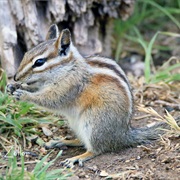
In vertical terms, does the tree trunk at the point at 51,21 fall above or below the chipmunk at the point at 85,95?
above

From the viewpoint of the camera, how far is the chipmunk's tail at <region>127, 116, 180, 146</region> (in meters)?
5.18

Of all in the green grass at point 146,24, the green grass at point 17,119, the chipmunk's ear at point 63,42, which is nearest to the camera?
the chipmunk's ear at point 63,42

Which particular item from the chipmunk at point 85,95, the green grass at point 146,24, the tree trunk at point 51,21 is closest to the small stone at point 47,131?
the chipmunk at point 85,95

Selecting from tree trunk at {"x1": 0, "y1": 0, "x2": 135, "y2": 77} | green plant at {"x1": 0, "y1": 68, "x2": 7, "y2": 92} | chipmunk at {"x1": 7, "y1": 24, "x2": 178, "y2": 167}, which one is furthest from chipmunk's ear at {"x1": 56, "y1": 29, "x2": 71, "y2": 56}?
tree trunk at {"x1": 0, "y1": 0, "x2": 135, "y2": 77}

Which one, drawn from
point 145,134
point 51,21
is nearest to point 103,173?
point 145,134

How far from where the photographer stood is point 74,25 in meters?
6.79

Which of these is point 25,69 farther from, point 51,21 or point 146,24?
point 146,24

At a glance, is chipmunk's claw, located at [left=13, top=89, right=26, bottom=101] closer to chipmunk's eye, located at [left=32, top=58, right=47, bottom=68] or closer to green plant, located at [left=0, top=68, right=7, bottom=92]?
chipmunk's eye, located at [left=32, top=58, right=47, bottom=68]

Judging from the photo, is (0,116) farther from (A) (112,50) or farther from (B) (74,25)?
(A) (112,50)

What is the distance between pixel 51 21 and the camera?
6.53 meters

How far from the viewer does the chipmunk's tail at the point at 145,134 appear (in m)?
5.18

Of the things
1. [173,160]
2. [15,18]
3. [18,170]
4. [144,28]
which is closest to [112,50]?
[144,28]

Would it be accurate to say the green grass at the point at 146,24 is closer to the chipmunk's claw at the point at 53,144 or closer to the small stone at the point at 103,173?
the chipmunk's claw at the point at 53,144

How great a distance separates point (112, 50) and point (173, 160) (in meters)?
3.48
